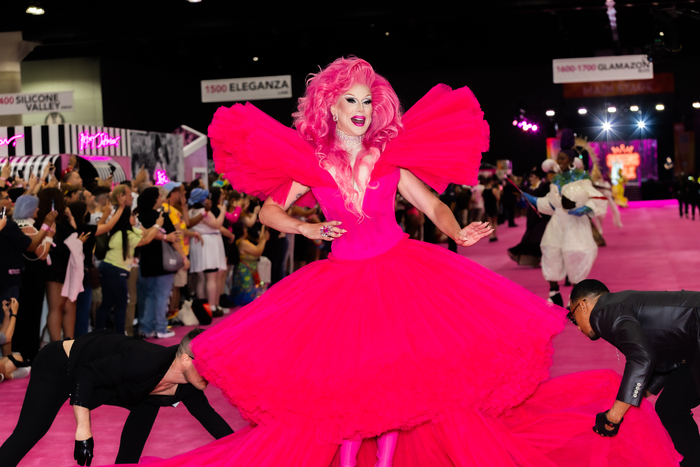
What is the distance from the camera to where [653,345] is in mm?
3057

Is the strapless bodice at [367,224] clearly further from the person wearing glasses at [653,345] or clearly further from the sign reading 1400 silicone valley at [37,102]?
the sign reading 1400 silicone valley at [37,102]

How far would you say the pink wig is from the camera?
3137 millimetres

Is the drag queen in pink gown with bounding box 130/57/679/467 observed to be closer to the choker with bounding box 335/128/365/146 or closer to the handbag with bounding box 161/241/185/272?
the choker with bounding box 335/128/365/146

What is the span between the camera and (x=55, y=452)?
4.21m

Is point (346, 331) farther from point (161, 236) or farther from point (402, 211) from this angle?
point (402, 211)

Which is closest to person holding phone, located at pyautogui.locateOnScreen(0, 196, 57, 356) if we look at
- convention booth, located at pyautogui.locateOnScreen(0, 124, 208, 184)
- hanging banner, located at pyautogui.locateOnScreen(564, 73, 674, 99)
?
convention booth, located at pyautogui.locateOnScreen(0, 124, 208, 184)

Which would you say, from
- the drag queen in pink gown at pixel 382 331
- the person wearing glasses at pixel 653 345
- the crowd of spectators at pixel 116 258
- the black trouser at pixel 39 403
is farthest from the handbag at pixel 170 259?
the person wearing glasses at pixel 653 345

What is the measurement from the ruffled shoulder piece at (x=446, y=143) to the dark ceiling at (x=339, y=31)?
31.3 ft

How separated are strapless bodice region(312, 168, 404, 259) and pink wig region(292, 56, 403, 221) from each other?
0.20 ft

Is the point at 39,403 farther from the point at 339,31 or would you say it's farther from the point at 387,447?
the point at 339,31

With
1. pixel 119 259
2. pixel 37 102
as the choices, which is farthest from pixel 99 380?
pixel 37 102

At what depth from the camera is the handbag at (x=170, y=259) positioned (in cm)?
734

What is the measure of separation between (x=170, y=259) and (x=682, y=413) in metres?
5.25

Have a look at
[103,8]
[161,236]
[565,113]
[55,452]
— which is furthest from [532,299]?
[565,113]
